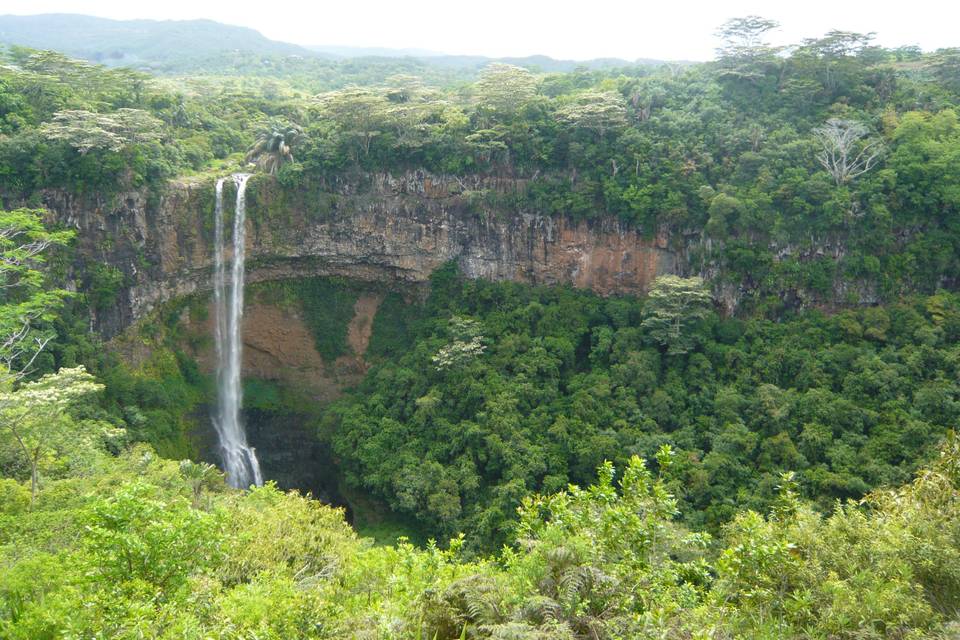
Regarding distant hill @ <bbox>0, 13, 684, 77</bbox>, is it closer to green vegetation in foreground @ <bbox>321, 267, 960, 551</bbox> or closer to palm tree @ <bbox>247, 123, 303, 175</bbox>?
palm tree @ <bbox>247, 123, 303, 175</bbox>

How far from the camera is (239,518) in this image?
1256cm

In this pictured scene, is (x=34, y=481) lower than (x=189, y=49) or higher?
lower

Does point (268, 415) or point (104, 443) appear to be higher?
point (104, 443)

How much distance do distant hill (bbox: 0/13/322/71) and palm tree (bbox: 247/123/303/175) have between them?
200ft

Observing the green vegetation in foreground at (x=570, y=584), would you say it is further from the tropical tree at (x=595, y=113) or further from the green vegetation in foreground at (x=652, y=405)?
the tropical tree at (x=595, y=113)

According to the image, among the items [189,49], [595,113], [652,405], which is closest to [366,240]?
[595,113]

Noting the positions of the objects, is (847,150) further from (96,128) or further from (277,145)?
(96,128)

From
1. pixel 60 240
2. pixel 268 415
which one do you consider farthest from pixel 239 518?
pixel 268 415

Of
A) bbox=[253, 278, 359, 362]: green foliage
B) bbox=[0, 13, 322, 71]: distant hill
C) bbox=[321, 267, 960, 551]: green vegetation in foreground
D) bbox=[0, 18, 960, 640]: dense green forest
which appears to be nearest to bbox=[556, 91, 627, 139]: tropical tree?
bbox=[0, 18, 960, 640]: dense green forest

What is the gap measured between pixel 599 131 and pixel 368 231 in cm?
1027

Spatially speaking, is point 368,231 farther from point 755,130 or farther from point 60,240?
point 755,130

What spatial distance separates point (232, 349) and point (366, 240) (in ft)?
23.6

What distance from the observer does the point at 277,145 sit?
26.5 meters

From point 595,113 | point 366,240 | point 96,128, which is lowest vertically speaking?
point 366,240
